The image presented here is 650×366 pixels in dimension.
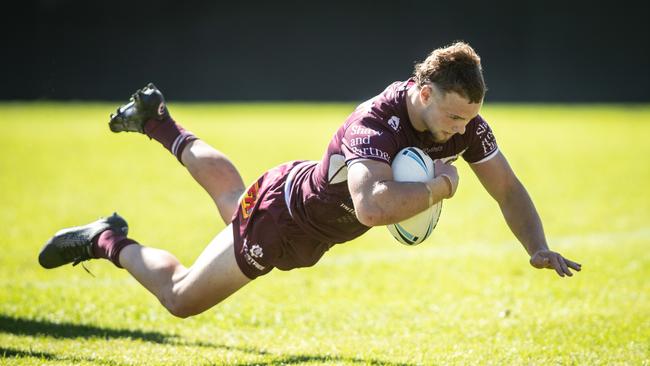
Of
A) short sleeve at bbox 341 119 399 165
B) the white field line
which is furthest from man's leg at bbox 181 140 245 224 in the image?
the white field line

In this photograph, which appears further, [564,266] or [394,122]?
[564,266]

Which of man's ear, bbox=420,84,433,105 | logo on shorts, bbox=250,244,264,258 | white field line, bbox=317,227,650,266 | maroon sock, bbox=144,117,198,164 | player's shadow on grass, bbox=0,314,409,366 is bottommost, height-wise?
white field line, bbox=317,227,650,266

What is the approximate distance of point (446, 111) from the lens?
15.0 feet

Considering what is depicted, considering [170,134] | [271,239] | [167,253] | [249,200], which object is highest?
[170,134]

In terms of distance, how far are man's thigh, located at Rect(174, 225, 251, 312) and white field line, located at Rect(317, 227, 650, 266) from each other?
12.0 ft

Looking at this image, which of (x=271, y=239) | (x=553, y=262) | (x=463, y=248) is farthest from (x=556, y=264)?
(x=463, y=248)

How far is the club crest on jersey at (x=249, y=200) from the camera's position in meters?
5.36

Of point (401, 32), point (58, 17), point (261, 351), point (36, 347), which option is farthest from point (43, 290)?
point (401, 32)

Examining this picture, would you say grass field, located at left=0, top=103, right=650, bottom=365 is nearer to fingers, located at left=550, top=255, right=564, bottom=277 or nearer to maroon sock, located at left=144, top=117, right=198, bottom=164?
fingers, located at left=550, top=255, right=564, bottom=277

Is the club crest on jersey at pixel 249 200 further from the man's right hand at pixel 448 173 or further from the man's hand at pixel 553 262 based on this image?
the man's hand at pixel 553 262

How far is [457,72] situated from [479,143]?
73 centimetres

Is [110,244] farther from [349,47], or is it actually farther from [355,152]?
[349,47]

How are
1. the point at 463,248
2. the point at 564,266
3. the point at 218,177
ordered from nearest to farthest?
the point at 564,266, the point at 218,177, the point at 463,248

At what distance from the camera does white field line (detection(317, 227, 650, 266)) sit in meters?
9.29
